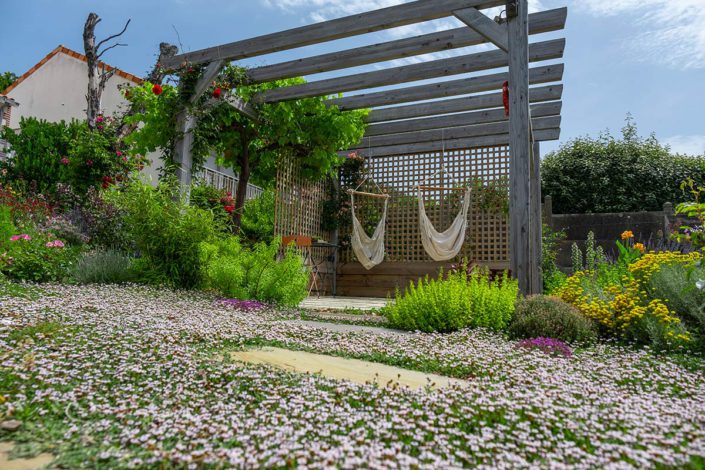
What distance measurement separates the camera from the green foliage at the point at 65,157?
684 cm

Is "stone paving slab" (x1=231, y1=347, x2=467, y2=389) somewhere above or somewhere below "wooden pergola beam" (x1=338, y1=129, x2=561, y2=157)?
below

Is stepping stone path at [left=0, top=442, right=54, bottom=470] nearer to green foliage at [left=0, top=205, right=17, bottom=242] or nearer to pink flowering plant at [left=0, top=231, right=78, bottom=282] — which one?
pink flowering plant at [left=0, top=231, right=78, bottom=282]

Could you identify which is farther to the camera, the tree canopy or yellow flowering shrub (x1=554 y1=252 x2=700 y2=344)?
the tree canopy

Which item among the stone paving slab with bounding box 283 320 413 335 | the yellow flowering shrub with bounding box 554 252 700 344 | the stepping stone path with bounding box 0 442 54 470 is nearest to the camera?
the stepping stone path with bounding box 0 442 54 470

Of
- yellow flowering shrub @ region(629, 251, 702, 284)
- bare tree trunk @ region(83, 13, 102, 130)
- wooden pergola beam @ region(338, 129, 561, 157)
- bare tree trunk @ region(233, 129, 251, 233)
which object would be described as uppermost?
bare tree trunk @ region(83, 13, 102, 130)

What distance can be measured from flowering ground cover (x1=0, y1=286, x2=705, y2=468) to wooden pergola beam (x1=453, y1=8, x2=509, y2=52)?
8.32ft

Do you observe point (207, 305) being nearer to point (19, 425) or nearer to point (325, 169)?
point (19, 425)

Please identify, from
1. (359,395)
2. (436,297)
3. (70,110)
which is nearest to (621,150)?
(436,297)

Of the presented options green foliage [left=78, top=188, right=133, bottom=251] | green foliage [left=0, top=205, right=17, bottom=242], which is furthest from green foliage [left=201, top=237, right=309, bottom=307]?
green foliage [left=0, top=205, right=17, bottom=242]

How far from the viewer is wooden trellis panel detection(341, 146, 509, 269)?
23.5 feet

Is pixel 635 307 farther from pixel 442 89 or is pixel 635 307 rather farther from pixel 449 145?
pixel 449 145

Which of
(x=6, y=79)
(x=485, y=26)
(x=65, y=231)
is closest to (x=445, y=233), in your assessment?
(x=485, y=26)

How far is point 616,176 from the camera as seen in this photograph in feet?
36.8

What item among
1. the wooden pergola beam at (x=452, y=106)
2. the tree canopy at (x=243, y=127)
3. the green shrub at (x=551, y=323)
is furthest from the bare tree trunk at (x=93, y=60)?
the green shrub at (x=551, y=323)
